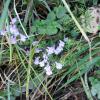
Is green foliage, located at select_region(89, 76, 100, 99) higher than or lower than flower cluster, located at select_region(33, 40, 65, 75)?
lower

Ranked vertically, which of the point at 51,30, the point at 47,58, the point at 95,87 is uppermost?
the point at 51,30

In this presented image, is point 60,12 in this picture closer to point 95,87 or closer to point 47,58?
point 47,58

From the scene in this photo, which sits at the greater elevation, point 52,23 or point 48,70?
point 52,23

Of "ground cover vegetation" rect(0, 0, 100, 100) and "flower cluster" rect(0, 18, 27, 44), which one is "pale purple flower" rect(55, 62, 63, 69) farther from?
"flower cluster" rect(0, 18, 27, 44)

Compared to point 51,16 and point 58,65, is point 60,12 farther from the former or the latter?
point 58,65

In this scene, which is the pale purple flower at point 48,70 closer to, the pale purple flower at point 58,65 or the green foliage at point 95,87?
the pale purple flower at point 58,65

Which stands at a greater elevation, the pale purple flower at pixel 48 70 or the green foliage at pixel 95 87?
the pale purple flower at pixel 48 70

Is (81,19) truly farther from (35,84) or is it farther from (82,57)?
(35,84)

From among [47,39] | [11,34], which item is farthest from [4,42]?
[47,39]

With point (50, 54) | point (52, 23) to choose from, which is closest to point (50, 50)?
point (50, 54)

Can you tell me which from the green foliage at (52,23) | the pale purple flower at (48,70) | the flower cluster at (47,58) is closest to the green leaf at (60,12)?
the green foliage at (52,23)

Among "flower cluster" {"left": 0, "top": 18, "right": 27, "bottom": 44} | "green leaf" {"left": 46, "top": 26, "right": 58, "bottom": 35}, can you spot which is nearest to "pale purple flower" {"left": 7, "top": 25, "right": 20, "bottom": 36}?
"flower cluster" {"left": 0, "top": 18, "right": 27, "bottom": 44}
